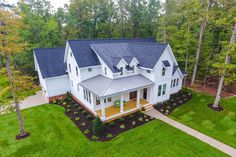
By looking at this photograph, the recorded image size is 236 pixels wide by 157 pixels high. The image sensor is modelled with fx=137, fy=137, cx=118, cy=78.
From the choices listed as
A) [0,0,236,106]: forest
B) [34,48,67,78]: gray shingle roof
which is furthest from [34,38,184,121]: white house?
[0,0,236,106]: forest

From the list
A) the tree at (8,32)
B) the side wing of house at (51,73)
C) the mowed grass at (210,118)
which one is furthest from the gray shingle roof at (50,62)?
the mowed grass at (210,118)

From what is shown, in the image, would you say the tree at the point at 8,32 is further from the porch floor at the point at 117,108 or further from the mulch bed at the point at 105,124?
the porch floor at the point at 117,108

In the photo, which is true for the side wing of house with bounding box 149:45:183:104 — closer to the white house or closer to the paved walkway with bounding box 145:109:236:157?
the white house

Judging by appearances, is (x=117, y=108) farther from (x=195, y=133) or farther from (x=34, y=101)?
(x=34, y=101)

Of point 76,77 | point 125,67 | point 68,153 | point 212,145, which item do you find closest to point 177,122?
point 212,145

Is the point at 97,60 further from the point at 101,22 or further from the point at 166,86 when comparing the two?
the point at 101,22
